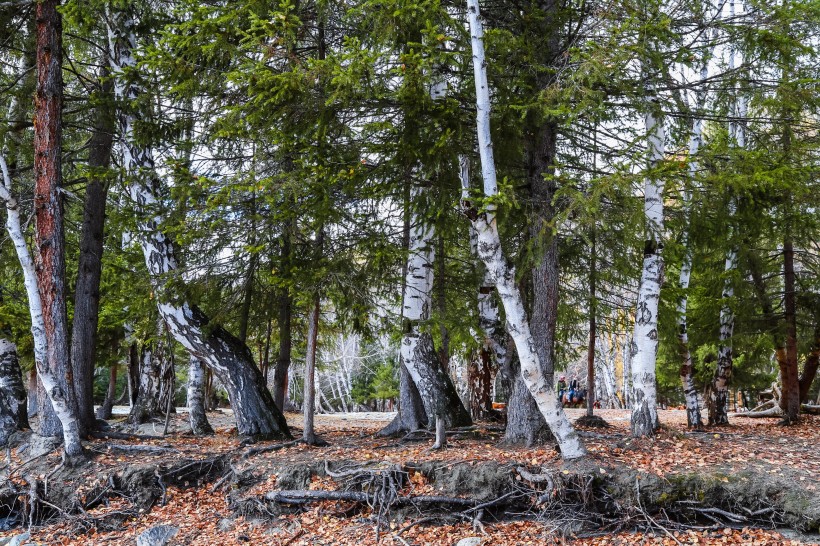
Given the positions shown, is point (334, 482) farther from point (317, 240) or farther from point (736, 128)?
point (736, 128)

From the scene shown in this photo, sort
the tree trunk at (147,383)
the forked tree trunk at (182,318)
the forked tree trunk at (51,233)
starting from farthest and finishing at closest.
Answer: the tree trunk at (147,383), the forked tree trunk at (182,318), the forked tree trunk at (51,233)

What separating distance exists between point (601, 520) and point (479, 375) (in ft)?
21.8

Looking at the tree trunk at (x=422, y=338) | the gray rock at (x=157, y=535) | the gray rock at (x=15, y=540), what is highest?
the tree trunk at (x=422, y=338)

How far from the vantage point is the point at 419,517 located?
287 inches

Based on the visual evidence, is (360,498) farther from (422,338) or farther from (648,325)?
(648,325)

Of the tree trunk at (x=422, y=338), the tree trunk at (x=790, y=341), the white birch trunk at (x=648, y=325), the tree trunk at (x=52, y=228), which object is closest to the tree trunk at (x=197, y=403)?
the tree trunk at (x=52, y=228)

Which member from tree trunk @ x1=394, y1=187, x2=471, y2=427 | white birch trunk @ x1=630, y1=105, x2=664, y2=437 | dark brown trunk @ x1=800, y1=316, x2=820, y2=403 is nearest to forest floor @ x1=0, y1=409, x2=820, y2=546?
white birch trunk @ x1=630, y1=105, x2=664, y2=437

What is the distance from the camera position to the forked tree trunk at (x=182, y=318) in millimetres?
9812

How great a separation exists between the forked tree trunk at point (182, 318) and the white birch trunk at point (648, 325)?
5.41 m

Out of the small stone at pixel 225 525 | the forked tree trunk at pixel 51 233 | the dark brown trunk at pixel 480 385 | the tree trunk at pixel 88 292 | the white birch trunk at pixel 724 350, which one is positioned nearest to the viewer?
the small stone at pixel 225 525

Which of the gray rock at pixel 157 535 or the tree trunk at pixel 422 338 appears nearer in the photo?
the gray rock at pixel 157 535

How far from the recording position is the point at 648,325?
27.3 feet

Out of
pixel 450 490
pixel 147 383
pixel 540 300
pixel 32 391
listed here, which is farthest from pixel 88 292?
pixel 32 391

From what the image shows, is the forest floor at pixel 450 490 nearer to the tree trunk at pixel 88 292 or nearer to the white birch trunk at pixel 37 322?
the white birch trunk at pixel 37 322
